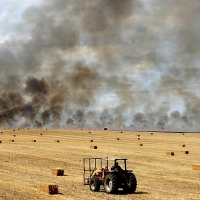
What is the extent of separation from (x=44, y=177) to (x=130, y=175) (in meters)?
7.16

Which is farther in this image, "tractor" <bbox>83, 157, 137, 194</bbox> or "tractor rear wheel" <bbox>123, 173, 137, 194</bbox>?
"tractor rear wheel" <bbox>123, 173, 137, 194</bbox>

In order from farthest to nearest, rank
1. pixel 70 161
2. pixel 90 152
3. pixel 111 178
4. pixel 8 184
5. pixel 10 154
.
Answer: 1. pixel 90 152
2. pixel 10 154
3. pixel 70 161
4. pixel 8 184
5. pixel 111 178

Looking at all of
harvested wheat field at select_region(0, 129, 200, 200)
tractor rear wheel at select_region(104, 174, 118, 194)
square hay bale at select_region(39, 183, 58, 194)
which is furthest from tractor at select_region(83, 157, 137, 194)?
square hay bale at select_region(39, 183, 58, 194)

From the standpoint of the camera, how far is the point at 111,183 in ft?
61.9

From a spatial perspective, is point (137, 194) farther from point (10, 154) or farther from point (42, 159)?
point (10, 154)

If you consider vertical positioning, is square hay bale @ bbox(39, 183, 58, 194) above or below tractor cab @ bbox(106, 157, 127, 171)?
below

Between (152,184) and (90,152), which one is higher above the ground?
(90,152)

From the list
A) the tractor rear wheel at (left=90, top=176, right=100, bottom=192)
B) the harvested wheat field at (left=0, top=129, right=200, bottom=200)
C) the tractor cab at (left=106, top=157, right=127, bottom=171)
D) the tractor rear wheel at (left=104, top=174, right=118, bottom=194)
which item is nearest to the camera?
the tractor rear wheel at (left=104, top=174, right=118, bottom=194)

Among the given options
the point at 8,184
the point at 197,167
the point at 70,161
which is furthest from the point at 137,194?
the point at 70,161

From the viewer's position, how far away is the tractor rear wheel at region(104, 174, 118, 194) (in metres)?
18.7

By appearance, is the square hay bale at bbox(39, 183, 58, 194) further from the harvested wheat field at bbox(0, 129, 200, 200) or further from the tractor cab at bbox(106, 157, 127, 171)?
the tractor cab at bbox(106, 157, 127, 171)

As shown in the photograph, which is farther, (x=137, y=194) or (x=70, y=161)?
(x=70, y=161)

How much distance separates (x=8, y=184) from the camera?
2192cm

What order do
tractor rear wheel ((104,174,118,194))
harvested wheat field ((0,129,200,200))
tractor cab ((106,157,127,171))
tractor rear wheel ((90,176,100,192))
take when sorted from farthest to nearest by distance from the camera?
tractor rear wheel ((90,176,100,192)), harvested wheat field ((0,129,200,200)), tractor cab ((106,157,127,171)), tractor rear wheel ((104,174,118,194))
